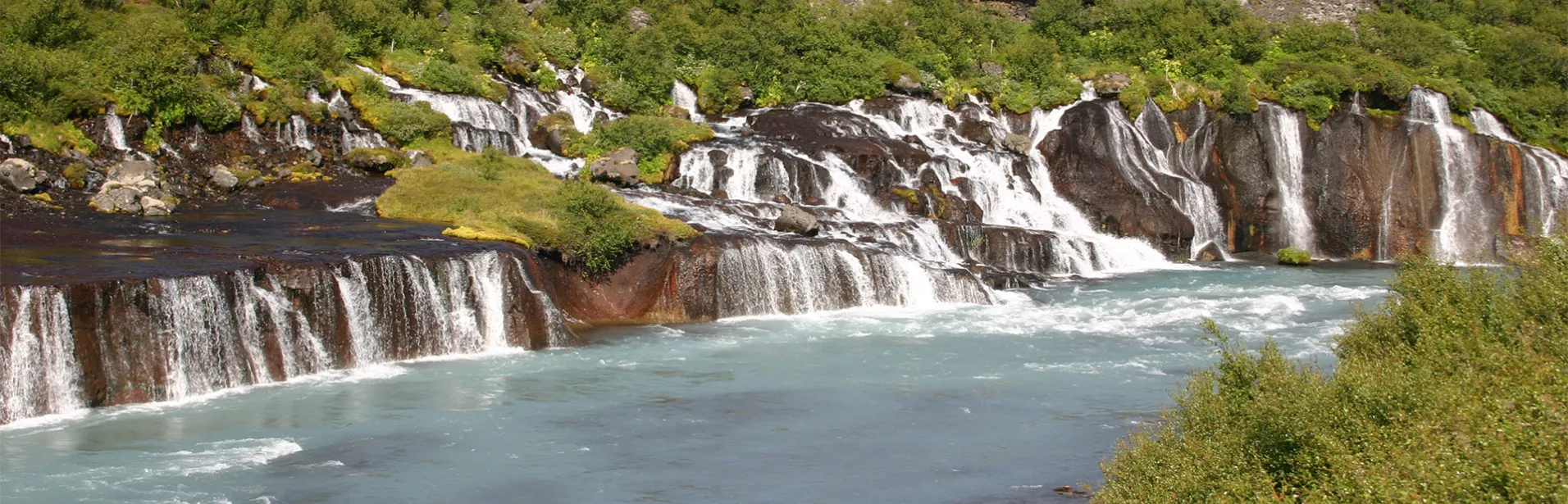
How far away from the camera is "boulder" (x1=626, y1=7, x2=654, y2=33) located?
171 feet

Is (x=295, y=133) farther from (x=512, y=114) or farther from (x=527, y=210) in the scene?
(x=527, y=210)

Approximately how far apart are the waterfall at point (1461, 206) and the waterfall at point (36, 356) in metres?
39.3

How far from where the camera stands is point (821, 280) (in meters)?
30.1

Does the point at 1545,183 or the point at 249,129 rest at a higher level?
the point at 249,129

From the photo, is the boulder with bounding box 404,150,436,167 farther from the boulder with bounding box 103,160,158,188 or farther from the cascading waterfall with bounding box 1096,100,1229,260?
the cascading waterfall with bounding box 1096,100,1229,260

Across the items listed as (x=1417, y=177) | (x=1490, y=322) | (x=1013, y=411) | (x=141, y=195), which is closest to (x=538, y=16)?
(x=141, y=195)

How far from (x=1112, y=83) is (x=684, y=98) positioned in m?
15.6

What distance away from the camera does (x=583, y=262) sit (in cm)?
2761

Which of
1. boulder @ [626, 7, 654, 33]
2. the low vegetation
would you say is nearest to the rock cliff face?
the low vegetation

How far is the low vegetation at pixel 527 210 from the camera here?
27516 mm

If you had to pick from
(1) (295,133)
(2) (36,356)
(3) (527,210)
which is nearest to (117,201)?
(1) (295,133)

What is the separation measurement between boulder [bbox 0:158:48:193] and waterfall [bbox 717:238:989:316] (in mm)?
15596

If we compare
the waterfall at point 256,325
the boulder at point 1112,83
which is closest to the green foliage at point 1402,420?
the waterfall at point 256,325

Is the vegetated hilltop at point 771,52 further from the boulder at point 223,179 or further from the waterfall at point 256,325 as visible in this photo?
the waterfall at point 256,325
